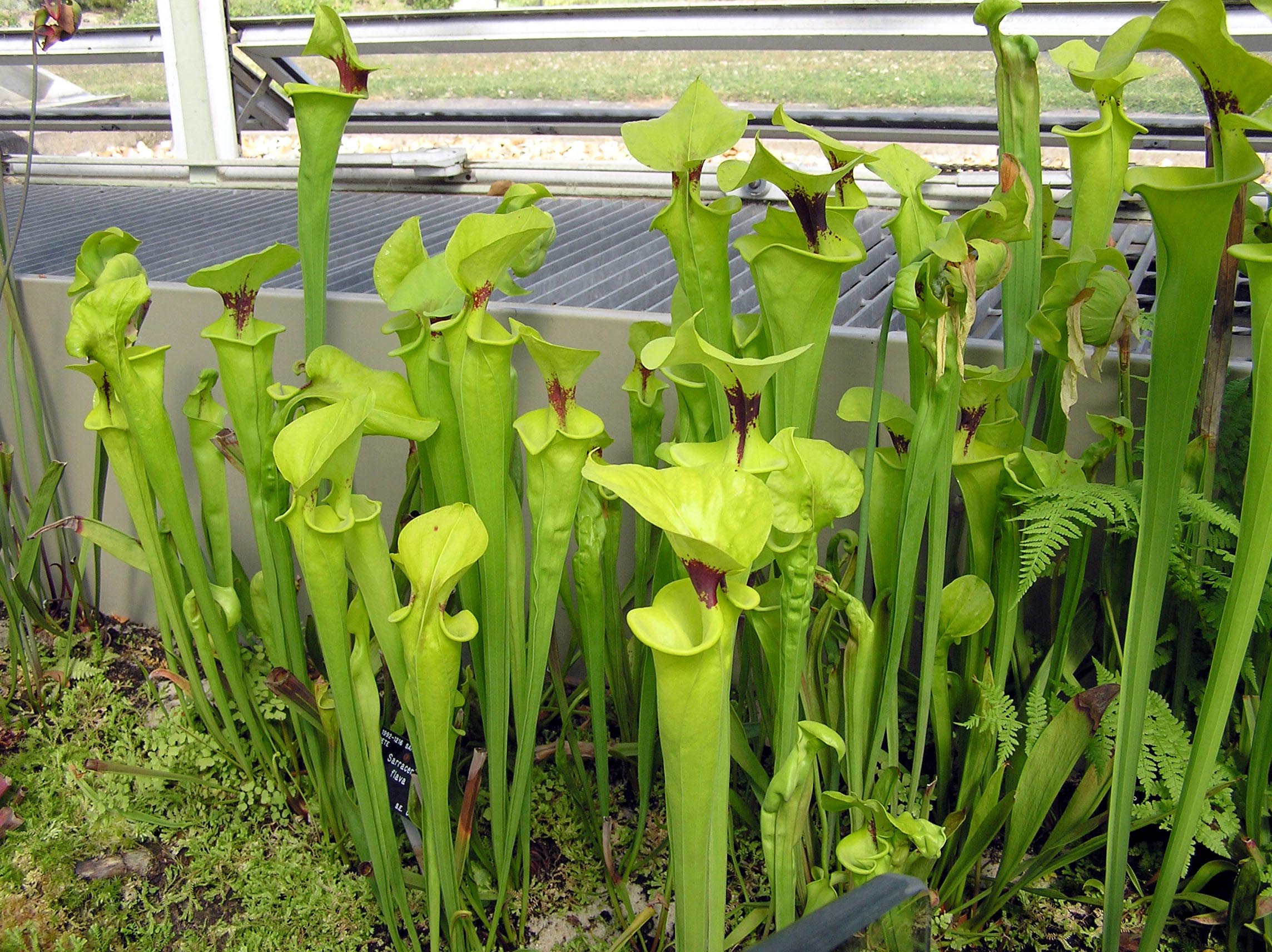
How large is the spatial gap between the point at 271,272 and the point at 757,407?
494mm

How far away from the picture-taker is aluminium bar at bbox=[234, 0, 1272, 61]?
1405mm

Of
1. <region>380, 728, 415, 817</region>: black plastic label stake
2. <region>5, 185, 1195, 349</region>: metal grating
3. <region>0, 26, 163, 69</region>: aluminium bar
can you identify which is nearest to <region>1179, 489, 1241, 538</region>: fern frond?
<region>5, 185, 1195, 349</region>: metal grating

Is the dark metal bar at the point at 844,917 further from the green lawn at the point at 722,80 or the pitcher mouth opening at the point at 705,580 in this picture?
the green lawn at the point at 722,80

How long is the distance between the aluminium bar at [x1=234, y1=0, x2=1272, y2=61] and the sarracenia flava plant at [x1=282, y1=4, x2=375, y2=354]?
100 centimetres

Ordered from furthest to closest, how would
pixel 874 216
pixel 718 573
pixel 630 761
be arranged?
pixel 874 216
pixel 630 761
pixel 718 573

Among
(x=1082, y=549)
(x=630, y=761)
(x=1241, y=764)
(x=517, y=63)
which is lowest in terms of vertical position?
(x=630, y=761)

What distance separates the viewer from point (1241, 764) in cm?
78

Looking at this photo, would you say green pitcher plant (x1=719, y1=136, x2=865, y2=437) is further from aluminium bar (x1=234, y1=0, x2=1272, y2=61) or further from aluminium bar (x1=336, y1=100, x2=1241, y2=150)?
aluminium bar (x1=234, y1=0, x2=1272, y2=61)

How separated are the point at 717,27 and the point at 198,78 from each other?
1049mm

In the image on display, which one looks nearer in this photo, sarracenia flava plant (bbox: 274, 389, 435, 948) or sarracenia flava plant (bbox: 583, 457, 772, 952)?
sarracenia flava plant (bbox: 583, 457, 772, 952)

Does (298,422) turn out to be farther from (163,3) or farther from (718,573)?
(163,3)

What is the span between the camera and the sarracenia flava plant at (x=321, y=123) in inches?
30.5

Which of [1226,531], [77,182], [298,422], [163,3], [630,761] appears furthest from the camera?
[77,182]

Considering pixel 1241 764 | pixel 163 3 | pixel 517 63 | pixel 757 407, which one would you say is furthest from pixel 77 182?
pixel 1241 764
